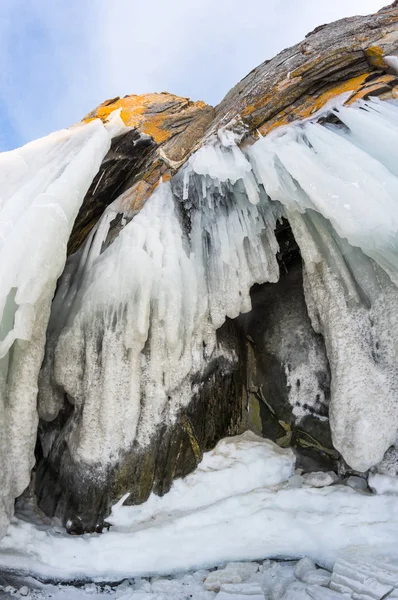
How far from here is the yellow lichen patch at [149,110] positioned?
6707mm

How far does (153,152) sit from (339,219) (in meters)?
3.40

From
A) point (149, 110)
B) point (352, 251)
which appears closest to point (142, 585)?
point (352, 251)

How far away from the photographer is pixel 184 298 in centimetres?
461

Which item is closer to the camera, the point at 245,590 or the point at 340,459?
the point at 245,590

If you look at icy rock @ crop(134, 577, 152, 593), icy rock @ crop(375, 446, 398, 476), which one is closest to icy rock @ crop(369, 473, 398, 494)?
icy rock @ crop(375, 446, 398, 476)

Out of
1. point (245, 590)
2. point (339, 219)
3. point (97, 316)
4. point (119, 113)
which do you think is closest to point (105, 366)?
point (97, 316)

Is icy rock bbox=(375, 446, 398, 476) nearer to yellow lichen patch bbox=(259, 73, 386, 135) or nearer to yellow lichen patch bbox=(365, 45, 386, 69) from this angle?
yellow lichen patch bbox=(259, 73, 386, 135)

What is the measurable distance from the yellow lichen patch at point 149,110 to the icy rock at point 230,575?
536cm

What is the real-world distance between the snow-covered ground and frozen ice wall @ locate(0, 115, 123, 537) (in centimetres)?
63

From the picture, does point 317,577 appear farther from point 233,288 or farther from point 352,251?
point 352,251

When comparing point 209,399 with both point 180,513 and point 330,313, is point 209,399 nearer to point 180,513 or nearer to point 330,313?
point 180,513

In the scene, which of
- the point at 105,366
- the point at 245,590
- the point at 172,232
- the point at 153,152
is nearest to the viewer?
the point at 245,590

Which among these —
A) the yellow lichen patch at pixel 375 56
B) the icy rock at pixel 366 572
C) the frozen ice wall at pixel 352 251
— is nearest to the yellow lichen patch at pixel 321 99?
the yellow lichen patch at pixel 375 56

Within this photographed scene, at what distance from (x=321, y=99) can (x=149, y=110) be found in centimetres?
282
